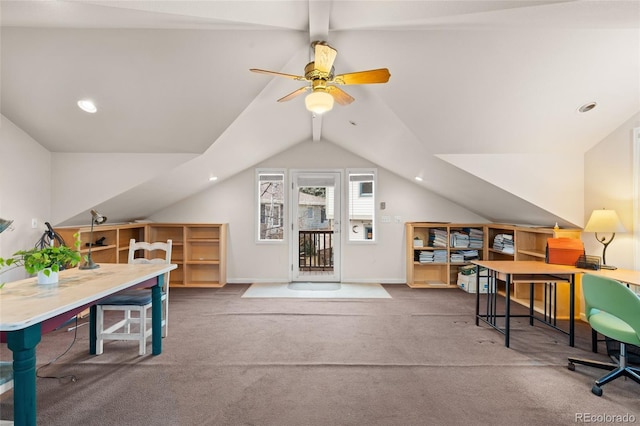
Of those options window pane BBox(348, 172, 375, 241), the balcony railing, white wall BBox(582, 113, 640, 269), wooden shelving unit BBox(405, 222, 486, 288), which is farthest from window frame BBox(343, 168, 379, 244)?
white wall BBox(582, 113, 640, 269)

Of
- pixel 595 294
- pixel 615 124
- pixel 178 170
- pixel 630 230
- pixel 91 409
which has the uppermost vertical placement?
pixel 615 124

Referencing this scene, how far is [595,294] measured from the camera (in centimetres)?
237

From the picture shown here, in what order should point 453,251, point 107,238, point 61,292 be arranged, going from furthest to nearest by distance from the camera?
point 453,251 → point 107,238 → point 61,292

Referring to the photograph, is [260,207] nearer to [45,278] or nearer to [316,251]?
[316,251]

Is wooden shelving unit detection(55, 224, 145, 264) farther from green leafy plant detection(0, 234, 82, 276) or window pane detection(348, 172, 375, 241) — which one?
window pane detection(348, 172, 375, 241)

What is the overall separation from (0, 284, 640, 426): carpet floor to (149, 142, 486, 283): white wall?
1986 millimetres

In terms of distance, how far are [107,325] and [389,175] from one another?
484cm

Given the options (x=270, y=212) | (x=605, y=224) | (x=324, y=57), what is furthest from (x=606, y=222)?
(x=270, y=212)

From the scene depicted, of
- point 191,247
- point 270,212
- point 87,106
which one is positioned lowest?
point 191,247

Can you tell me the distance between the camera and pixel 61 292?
2018 mm

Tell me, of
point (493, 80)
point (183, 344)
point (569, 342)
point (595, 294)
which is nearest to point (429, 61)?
point (493, 80)

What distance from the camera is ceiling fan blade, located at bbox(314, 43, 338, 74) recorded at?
2.14 m

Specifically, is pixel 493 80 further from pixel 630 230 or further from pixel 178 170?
pixel 178 170

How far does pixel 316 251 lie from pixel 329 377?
4.65 metres
